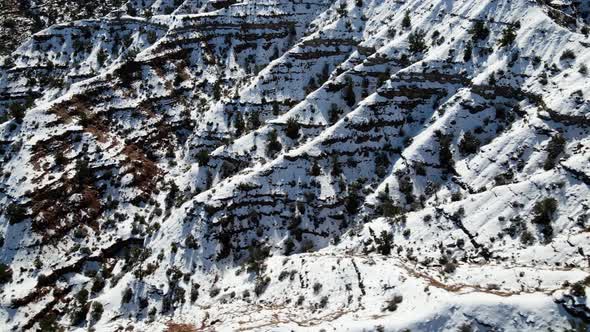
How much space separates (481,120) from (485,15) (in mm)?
10586

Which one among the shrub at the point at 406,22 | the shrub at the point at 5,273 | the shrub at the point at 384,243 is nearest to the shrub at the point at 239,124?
the shrub at the point at 384,243

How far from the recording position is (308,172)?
34875 mm

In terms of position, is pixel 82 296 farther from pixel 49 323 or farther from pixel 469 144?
pixel 469 144

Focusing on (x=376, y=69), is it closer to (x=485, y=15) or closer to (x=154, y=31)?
(x=485, y=15)

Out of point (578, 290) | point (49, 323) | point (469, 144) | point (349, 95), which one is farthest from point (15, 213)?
point (578, 290)

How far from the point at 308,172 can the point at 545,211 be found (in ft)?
48.8

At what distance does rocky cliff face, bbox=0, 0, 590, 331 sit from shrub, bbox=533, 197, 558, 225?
74mm

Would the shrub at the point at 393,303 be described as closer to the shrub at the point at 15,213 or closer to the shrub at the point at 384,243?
the shrub at the point at 384,243

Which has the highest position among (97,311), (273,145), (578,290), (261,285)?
(273,145)

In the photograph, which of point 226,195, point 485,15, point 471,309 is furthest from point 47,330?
point 485,15

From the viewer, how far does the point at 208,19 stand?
49125 millimetres

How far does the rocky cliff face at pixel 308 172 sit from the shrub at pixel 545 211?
0.07 m

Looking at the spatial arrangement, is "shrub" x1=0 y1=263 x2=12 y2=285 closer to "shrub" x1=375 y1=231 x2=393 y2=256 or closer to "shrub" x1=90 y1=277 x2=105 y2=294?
"shrub" x1=90 y1=277 x2=105 y2=294

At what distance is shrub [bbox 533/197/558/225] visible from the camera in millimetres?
26328
